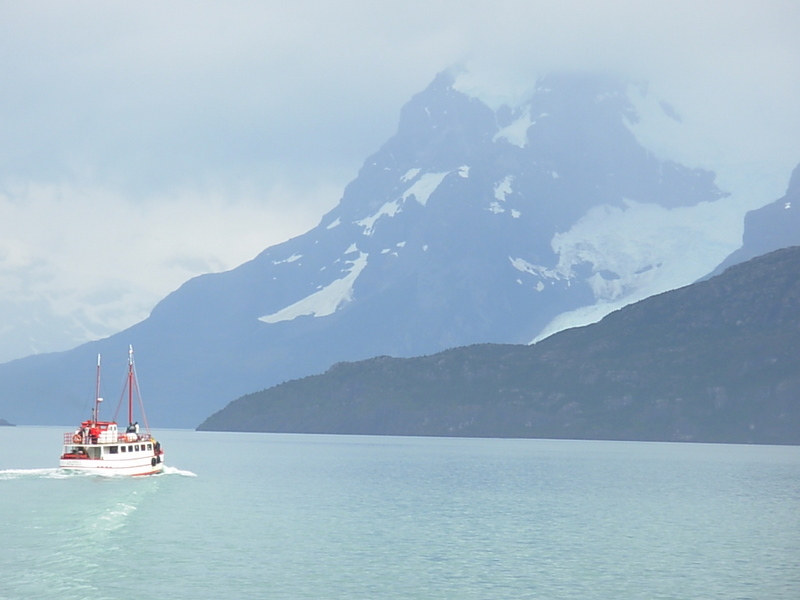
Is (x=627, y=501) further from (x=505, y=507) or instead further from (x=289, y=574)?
(x=289, y=574)

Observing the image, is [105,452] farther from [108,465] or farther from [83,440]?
[83,440]

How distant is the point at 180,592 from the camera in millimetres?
73312

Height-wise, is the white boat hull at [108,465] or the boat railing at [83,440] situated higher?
the boat railing at [83,440]

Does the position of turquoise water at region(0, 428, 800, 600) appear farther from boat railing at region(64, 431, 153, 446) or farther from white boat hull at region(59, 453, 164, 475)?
boat railing at region(64, 431, 153, 446)

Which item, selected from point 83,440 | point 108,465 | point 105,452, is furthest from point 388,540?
point 83,440

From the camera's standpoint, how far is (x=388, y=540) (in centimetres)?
9944

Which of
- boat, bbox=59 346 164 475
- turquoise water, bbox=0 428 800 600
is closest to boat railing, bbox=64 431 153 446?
boat, bbox=59 346 164 475

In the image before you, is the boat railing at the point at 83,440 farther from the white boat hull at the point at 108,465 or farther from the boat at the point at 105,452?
the white boat hull at the point at 108,465

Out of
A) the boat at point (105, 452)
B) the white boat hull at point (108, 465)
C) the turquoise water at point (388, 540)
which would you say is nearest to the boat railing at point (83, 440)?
the boat at point (105, 452)

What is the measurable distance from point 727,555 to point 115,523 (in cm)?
5514

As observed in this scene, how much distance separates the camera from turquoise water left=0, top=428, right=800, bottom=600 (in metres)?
76.9

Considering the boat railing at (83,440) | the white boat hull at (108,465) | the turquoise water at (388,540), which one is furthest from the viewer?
the boat railing at (83,440)

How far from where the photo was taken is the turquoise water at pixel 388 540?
7694cm

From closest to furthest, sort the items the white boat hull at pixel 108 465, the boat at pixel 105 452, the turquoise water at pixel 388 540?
the turquoise water at pixel 388 540 → the white boat hull at pixel 108 465 → the boat at pixel 105 452
